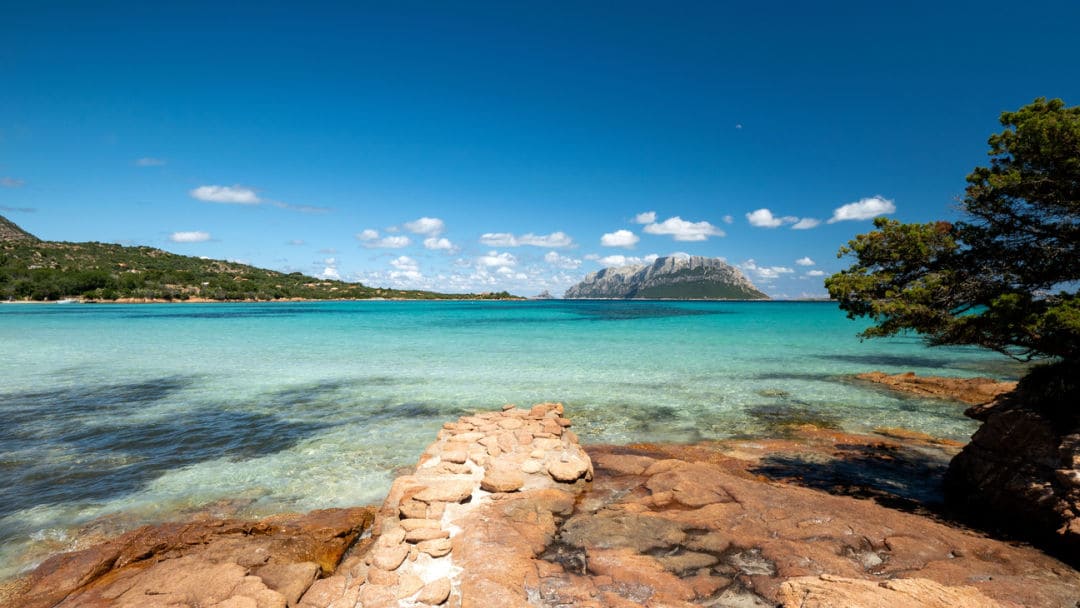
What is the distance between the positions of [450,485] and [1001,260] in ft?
35.3

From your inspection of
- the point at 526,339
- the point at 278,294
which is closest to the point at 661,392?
the point at 526,339

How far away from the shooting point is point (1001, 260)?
26.1ft

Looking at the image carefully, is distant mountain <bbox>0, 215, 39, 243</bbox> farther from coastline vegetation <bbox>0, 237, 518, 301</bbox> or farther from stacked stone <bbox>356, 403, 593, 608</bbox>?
stacked stone <bbox>356, 403, 593, 608</bbox>

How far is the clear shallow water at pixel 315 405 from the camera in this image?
9.64 m

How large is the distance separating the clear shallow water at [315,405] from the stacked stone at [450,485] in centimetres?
159

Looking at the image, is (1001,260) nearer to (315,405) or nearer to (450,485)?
(450,485)

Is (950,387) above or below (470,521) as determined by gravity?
above

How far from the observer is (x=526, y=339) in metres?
42.8

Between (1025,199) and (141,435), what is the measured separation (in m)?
21.3

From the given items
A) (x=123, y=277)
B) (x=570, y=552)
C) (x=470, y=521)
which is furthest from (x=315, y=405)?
(x=123, y=277)

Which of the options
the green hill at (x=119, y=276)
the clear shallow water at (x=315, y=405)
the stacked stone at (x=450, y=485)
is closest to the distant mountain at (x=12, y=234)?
the green hill at (x=119, y=276)

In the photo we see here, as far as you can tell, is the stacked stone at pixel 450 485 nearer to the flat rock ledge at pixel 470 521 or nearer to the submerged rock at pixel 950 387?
the flat rock ledge at pixel 470 521

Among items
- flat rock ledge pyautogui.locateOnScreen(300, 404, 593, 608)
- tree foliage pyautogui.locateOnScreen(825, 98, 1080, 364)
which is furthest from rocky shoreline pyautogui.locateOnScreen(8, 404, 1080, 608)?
tree foliage pyautogui.locateOnScreen(825, 98, 1080, 364)

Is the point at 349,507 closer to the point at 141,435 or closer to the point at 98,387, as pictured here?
the point at 141,435
